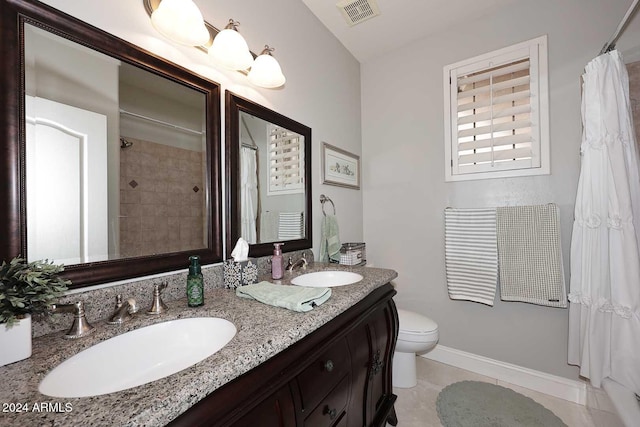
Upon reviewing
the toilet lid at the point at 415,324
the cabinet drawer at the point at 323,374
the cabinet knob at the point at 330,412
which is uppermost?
the cabinet drawer at the point at 323,374

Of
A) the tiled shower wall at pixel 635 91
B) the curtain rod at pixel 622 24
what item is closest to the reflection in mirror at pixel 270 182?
the curtain rod at pixel 622 24

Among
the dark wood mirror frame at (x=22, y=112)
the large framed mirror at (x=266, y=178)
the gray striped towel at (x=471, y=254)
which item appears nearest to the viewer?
the dark wood mirror frame at (x=22, y=112)

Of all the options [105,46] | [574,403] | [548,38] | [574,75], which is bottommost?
[574,403]

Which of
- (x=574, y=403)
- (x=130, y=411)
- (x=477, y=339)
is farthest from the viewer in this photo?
(x=477, y=339)

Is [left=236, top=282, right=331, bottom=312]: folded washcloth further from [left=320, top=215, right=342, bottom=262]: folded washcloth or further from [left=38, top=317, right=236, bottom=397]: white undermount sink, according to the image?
[left=320, top=215, right=342, bottom=262]: folded washcloth

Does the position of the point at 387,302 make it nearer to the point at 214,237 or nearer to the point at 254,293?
the point at 254,293

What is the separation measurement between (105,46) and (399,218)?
2105mm

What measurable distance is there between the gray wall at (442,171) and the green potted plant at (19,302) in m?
2.17

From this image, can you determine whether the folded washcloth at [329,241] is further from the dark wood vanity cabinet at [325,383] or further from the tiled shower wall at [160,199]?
the tiled shower wall at [160,199]

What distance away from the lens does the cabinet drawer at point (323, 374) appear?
2.64ft

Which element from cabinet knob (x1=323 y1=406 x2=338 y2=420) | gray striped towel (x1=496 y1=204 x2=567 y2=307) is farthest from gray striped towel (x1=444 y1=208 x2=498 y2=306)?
cabinet knob (x1=323 y1=406 x2=338 y2=420)

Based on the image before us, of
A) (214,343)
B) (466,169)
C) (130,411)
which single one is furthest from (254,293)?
(466,169)

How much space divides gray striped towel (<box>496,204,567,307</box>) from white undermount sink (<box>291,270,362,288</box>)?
117cm

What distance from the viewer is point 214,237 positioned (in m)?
1.21
